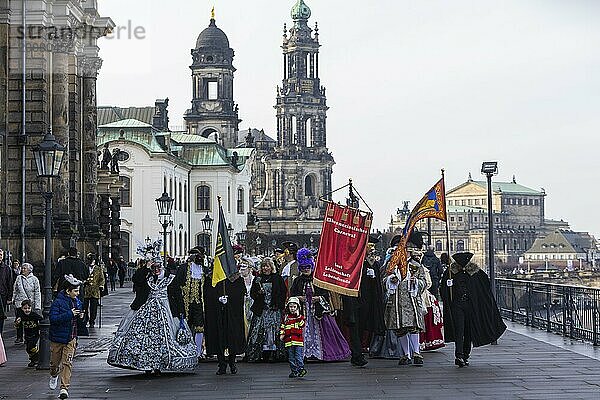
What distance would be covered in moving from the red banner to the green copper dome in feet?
449

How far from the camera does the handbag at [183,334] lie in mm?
17547

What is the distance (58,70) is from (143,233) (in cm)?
4306

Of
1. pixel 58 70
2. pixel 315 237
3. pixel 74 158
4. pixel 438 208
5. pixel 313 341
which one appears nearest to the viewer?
pixel 313 341

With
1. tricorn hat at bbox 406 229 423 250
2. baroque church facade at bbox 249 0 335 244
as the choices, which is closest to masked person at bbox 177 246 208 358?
tricorn hat at bbox 406 229 423 250

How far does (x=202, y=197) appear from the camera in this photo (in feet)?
304

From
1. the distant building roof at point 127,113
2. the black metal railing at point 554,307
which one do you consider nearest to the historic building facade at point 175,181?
the distant building roof at point 127,113

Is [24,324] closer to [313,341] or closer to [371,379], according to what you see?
[313,341]

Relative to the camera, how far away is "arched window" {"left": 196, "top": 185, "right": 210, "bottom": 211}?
92.2 meters

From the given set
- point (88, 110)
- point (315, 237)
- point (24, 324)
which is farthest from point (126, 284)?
point (315, 237)

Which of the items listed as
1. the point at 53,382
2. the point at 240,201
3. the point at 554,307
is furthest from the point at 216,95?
the point at 53,382

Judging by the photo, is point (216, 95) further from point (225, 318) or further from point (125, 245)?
point (225, 318)

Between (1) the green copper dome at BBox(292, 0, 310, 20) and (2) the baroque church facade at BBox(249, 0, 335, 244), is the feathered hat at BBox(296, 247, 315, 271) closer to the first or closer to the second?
(2) the baroque church facade at BBox(249, 0, 335, 244)

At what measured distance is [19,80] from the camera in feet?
116

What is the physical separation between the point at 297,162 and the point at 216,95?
33836 mm
